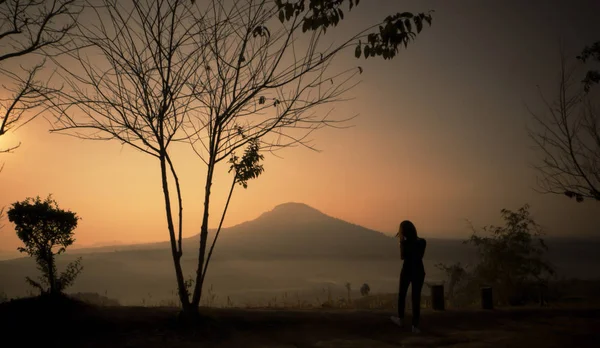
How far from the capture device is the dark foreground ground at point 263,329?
8.81 meters

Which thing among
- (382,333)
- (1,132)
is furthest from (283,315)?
(1,132)

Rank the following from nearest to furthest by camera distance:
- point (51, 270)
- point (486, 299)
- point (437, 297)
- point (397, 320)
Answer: point (397, 320) → point (51, 270) → point (437, 297) → point (486, 299)

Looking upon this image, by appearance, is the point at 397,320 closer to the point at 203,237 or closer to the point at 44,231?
the point at 203,237

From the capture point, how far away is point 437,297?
12977 millimetres

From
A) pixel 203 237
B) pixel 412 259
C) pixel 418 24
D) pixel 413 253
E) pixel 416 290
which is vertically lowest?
pixel 416 290

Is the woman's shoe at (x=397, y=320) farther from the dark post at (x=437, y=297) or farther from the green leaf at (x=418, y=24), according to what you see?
the green leaf at (x=418, y=24)

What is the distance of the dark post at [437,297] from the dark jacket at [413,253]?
385cm

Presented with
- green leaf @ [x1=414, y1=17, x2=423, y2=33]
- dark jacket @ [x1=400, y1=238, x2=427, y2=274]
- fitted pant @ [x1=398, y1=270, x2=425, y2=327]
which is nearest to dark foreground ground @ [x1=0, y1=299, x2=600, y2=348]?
fitted pant @ [x1=398, y1=270, x2=425, y2=327]

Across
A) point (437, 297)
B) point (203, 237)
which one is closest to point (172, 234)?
point (203, 237)

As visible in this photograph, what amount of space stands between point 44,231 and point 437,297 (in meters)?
11.8

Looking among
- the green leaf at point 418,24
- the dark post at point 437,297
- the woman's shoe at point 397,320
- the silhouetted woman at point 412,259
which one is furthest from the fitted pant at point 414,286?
the green leaf at point 418,24

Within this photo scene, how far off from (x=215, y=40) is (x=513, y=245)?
21627mm

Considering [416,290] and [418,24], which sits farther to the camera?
[416,290]

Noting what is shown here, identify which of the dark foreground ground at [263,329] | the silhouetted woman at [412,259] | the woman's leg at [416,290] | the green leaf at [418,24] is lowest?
the dark foreground ground at [263,329]
